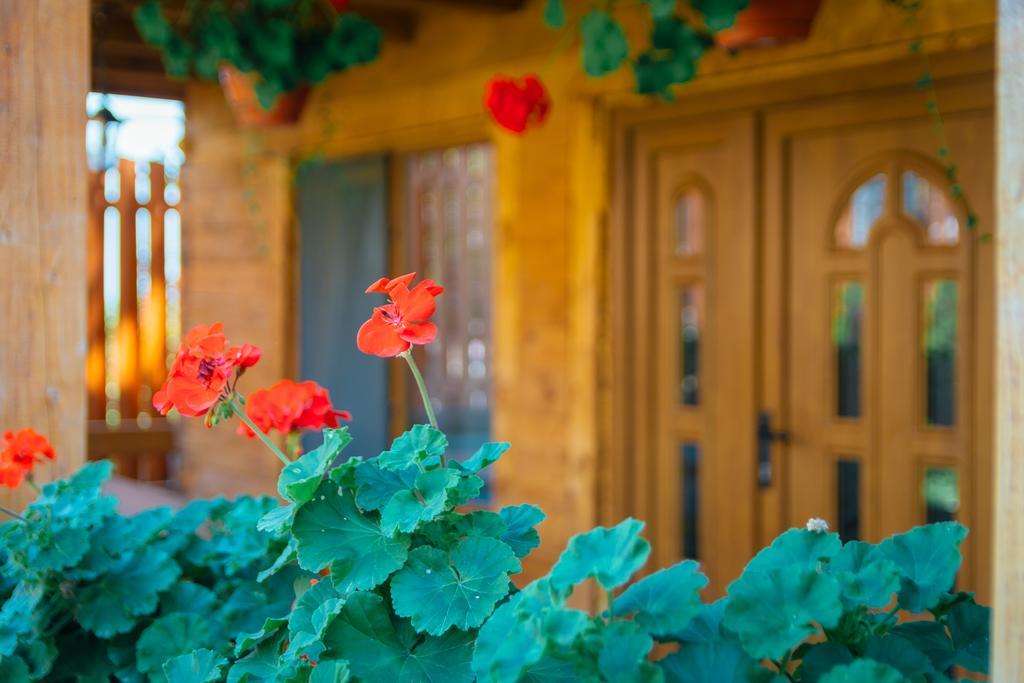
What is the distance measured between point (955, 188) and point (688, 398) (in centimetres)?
122

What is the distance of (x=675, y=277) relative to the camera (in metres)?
3.49

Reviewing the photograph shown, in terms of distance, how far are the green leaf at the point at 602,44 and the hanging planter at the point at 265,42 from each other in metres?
0.91

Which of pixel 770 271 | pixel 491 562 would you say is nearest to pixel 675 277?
pixel 770 271

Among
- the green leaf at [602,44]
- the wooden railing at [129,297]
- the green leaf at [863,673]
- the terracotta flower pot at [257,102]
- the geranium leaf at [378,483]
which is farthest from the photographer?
the wooden railing at [129,297]

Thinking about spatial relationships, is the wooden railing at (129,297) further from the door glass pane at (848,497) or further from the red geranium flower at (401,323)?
the red geranium flower at (401,323)

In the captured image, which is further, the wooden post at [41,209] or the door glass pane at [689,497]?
the door glass pane at [689,497]

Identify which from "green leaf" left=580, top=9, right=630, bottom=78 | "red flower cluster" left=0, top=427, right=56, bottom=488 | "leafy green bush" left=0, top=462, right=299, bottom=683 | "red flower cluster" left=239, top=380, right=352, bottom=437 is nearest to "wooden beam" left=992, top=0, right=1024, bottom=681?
"red flower cluster" left=239, top=380, right=352, bottom=437

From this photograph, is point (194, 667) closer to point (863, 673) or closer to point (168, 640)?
point (168, 640)

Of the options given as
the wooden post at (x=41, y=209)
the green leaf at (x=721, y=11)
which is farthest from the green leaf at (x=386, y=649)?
the green leaf at (x=721, y=11)

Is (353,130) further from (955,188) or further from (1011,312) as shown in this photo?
(1011,312)

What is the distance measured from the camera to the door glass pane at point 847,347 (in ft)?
10.2

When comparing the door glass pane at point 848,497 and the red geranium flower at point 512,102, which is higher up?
the red geranium flower at point 512,102

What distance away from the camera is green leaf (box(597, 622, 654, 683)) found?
0.85 meters

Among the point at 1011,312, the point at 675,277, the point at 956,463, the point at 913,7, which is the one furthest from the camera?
the point at 675,277
